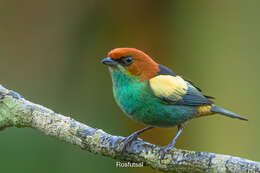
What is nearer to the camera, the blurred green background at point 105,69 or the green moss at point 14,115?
the green moss at point 14,115

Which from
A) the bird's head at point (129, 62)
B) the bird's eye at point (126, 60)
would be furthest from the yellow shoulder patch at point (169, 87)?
the bird's eye at point (126, 60)

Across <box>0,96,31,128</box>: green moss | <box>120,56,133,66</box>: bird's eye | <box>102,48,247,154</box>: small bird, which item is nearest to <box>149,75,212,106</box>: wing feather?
<box>102,48,247,154</box>: small bird

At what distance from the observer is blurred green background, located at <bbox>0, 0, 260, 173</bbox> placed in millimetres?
5746

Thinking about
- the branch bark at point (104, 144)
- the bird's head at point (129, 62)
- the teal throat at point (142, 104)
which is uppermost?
the bird's head at point (129, 62)

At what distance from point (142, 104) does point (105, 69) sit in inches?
114

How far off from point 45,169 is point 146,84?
2.54 meters

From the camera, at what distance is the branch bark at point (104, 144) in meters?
3.02

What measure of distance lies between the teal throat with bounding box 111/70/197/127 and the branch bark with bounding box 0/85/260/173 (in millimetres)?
316

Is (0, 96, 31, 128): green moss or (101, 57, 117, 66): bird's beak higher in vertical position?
(101, 57, 117, 66): bird's beak

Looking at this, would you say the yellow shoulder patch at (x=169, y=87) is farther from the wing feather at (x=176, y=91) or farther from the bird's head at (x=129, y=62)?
the bird's head at (x=129, y=62)

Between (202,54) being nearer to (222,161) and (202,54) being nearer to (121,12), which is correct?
(121,12)

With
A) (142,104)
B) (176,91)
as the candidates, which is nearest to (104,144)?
(142,104)

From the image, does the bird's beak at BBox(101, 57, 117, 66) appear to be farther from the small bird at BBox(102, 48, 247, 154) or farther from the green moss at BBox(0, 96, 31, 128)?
the green moss at BBox(0, 96, 31, 128)

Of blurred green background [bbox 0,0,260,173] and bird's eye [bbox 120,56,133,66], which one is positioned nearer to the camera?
bird's eye [bbox 120,56,133,66]
